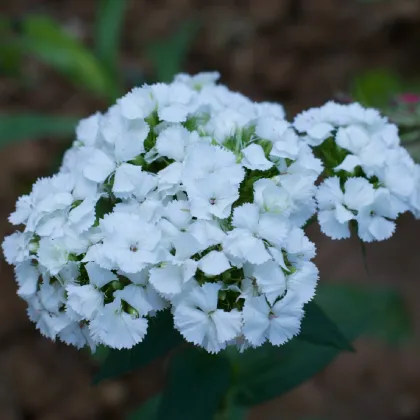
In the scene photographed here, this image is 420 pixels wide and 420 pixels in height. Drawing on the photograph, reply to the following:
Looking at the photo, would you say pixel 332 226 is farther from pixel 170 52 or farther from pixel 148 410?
pixel 170 52

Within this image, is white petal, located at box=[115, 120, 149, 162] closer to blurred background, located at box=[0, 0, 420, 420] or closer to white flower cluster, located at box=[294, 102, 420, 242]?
white flower cluster, located at box=[294, 102, 420, 242]

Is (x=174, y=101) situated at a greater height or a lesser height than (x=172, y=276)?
greater

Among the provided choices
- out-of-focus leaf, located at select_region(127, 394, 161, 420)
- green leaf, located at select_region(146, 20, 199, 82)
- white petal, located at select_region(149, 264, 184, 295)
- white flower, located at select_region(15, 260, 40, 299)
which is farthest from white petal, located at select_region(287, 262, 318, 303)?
green leaf, located at select_region(146, 20, 199, 82)

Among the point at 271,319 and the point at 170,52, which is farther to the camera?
the point at 170,52

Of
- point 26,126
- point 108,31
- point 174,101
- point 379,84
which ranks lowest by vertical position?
point 174,101

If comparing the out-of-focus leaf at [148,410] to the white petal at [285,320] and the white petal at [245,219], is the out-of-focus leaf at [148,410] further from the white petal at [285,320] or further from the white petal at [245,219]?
the white petal at [245,219]

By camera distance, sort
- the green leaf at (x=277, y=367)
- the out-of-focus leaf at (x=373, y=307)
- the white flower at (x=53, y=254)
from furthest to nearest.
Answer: the out-of-focus leaf at (x=373, y=307) < the green leaf at (x=277, y=367) < the white flower at (x=53, y=254)

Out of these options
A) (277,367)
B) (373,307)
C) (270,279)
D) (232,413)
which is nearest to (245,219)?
(270,279)

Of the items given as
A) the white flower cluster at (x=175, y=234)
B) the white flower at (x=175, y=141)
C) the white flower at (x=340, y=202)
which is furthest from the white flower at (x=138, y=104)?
the white flower at (x=340, y=202)
